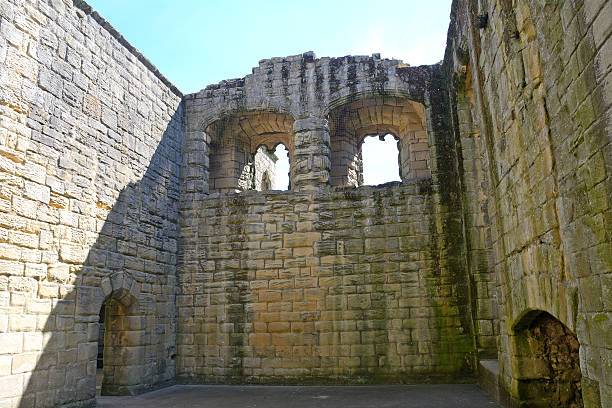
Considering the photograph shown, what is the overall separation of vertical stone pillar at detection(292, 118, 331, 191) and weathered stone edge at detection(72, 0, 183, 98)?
2525 mm

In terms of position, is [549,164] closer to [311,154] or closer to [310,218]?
[310,218]

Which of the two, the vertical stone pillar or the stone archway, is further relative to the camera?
the vertical stone pillar

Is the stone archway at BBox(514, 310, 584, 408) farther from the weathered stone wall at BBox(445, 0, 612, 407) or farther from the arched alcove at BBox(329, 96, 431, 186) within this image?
the arched alcove at BBox(329, 96, 431, 186)

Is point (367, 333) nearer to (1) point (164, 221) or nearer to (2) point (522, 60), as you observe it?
(1) point (164, 221)

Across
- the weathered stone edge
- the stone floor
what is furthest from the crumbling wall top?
the stone floor

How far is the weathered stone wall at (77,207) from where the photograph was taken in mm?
5688

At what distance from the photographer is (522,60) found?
4.55m

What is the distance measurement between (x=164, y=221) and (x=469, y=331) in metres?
5.46

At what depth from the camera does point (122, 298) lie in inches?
299

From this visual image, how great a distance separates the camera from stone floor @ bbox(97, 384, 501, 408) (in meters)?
6.41

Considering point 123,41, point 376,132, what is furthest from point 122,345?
point 376,132

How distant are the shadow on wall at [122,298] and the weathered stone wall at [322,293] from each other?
62 cm

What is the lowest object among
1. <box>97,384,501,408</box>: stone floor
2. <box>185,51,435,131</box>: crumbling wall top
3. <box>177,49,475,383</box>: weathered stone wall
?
<box>97,384,501,408</box>: stone floor

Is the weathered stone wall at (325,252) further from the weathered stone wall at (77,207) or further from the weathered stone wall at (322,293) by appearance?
the weathered stone wall at (77,207)
